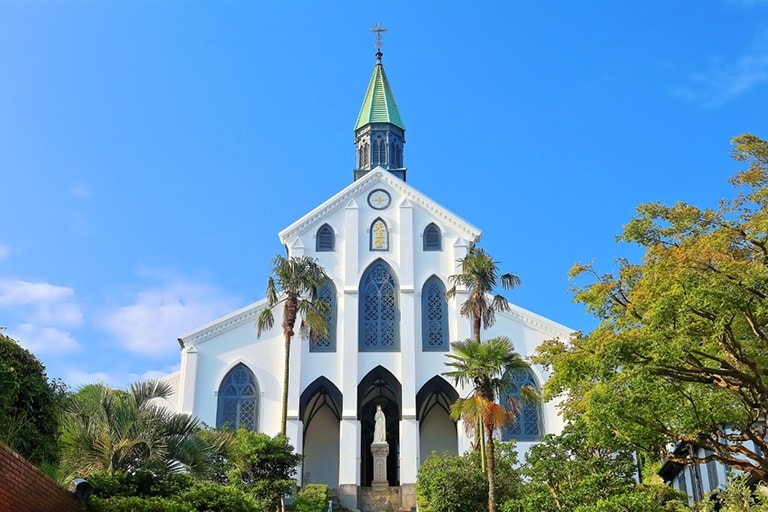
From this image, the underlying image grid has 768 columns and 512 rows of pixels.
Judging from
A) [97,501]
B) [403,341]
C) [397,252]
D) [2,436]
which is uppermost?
[397,252]

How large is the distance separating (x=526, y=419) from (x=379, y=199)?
12.8 metres

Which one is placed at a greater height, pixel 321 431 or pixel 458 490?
pixel 321 431

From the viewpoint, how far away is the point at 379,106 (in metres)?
48.8

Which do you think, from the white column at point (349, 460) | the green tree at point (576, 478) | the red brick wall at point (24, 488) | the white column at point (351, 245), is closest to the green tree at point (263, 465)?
the green tree at point (576, 478)

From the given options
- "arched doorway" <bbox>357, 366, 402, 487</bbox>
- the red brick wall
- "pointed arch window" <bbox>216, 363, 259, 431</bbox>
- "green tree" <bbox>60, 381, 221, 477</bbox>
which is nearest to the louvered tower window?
"arched doorway" <bbox>357, 366, 402, 487</bbox>

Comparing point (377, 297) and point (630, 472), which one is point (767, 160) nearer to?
point (630, 472)

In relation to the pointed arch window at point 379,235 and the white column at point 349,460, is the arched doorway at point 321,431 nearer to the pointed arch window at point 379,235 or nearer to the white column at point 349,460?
the white column at point 349,460

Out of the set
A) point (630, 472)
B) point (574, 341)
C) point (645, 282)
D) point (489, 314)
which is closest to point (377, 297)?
point (489, 314)

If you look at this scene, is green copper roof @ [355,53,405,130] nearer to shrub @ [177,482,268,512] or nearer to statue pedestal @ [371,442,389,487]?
statue pedestal @ [371,442,389,487]

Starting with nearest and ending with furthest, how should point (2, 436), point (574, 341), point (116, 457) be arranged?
point (2, 436), point (116, 457), point (574, 341)

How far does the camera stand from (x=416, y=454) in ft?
122

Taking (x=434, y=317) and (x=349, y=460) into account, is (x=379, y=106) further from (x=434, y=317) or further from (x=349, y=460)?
(x=349, y=460)

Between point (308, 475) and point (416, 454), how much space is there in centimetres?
524

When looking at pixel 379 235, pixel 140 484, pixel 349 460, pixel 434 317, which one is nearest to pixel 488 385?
pixel 140 484
